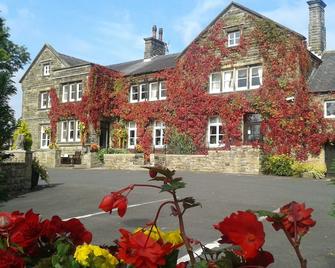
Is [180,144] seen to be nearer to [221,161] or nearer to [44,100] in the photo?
[221,161]

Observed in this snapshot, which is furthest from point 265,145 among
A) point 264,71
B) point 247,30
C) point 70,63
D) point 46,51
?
point 46,51

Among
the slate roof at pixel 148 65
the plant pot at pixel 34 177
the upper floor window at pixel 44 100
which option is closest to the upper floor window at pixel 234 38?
the slate roof at pixel 148 65

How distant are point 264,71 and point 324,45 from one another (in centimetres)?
652

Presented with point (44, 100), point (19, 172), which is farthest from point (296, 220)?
point (44, 100)

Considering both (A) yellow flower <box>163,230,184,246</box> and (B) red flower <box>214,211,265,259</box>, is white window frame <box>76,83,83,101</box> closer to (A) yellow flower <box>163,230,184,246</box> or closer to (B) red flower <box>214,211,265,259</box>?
(A) yellow flower <box>163,230,184,246</box>

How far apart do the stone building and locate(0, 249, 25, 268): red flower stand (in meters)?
23.9

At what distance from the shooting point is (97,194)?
13.1m

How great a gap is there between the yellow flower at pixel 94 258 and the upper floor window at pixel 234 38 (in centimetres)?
2692

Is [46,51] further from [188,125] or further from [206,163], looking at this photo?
[206,163]

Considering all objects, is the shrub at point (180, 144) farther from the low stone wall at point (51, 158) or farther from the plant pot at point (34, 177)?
the plant pot at point (34, 177)

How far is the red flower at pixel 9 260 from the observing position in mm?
1544

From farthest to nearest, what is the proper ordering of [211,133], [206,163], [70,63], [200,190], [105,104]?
[70,63], [105,104], [211,133], [206,163], [200,190]

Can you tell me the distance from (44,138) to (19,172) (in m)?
22.6

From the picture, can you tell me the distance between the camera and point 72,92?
3462 cm
